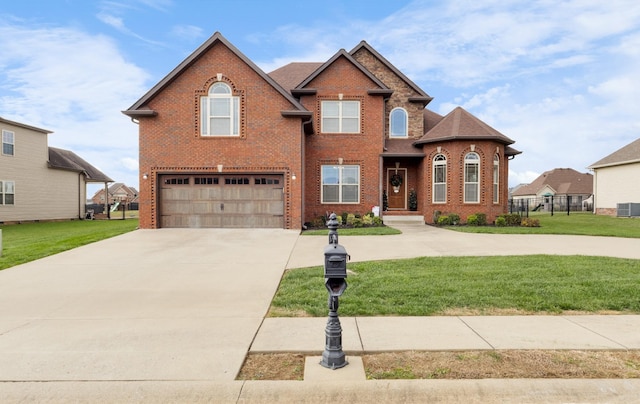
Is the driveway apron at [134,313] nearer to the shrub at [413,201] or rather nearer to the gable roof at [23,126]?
the shrub at [413,201]

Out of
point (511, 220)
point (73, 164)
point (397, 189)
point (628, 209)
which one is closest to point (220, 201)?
point (397, 189)

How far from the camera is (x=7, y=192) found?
21531 mm

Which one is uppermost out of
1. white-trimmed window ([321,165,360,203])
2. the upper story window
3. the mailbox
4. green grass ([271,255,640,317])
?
the upper story window

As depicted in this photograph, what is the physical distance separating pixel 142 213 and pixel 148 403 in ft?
45.4

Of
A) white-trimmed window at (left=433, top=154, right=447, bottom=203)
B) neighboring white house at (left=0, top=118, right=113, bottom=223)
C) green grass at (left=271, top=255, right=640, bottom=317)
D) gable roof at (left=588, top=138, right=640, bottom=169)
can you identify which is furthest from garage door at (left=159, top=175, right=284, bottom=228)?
gable roof at (left=588, top=138, right=640, bottom=169)

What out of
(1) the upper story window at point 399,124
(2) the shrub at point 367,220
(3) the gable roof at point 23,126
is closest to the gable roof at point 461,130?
(1) the upper story window at point 399,124

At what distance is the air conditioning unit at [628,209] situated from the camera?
81.1 feet

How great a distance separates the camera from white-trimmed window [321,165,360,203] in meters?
18.4

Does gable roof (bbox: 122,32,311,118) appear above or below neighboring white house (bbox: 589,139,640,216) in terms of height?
above

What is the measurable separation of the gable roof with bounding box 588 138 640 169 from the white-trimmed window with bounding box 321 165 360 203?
20553 mm

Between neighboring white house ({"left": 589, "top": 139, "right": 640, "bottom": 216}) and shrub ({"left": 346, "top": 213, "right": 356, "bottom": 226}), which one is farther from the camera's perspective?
neighboring white house ({"left": 589, "top": 139, "right": 640, "bottom": 216})

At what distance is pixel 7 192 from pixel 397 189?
74.9 ft

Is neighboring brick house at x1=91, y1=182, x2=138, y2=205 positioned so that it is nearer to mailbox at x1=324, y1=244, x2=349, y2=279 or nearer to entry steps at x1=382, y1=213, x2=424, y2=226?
entry steps at x1=382, y1=213, x2=424, y2=226

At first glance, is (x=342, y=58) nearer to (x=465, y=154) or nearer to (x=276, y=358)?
(x=465, y=154)
